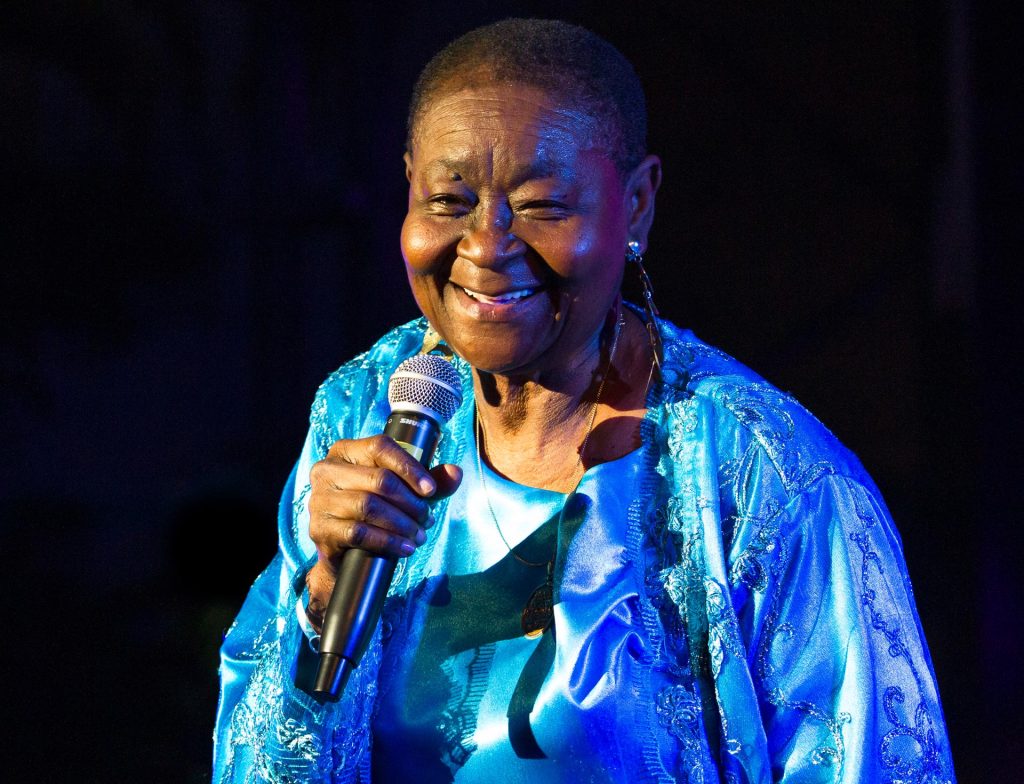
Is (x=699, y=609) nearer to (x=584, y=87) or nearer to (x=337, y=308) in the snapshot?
(x=584, y=87)

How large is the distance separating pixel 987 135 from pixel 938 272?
0.29 meters

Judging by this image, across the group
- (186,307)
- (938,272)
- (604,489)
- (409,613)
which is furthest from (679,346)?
(186,307)

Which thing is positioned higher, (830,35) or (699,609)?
(830,35)

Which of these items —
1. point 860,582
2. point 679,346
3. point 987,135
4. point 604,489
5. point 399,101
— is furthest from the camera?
point 399,101

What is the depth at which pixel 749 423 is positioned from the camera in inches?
59.4

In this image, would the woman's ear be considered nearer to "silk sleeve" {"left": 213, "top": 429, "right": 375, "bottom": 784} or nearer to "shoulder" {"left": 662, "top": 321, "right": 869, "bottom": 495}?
"shoulder" {"left": 662, "top": 321, "right": 869, "bottom": 495}

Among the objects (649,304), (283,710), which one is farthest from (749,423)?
(283,710)

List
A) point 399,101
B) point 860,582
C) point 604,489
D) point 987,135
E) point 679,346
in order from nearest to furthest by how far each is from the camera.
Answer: point 860,582, point 604,489, point 679,346, point 987,135, point 399,101

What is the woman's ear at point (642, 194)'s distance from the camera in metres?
1.56

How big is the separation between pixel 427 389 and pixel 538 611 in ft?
1.26

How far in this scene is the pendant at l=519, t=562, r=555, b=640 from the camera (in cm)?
153

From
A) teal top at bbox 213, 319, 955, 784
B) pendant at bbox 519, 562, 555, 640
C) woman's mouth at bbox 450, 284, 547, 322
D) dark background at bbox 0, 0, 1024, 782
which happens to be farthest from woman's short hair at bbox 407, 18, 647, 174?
dark background at bbox 0, 0, 1024, 782

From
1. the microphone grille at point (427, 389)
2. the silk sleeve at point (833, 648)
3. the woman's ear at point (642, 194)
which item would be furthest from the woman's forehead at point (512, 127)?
the silk sleeve at point (833, 648)

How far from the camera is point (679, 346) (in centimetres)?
166
